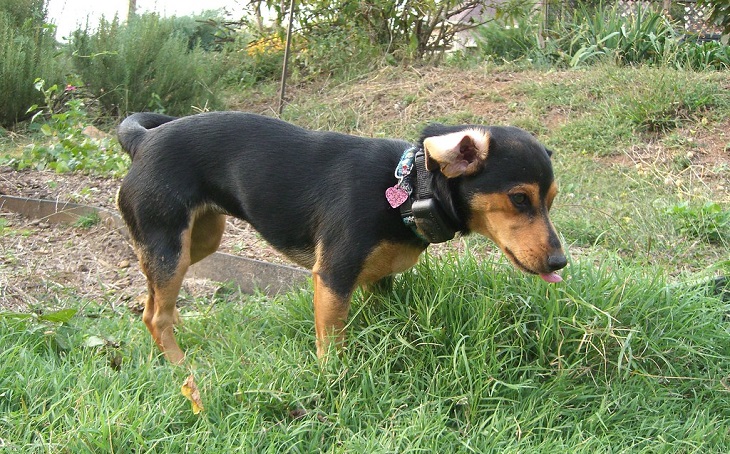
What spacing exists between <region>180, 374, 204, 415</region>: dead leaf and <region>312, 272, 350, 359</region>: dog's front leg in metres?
0.58

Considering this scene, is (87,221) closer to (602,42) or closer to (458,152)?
(458,152)

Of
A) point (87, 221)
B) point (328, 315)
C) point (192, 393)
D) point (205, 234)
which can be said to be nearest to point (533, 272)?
point (328, 315)

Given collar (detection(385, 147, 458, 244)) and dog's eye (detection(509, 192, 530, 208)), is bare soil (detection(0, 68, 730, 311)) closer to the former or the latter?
collar (detection(385, 147, 458, 244))

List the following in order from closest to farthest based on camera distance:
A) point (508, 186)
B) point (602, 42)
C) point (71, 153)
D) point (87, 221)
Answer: point (508, 186) < point (87, 221) < point (71, 153) < point (602, 42)

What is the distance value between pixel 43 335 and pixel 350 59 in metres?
7.58

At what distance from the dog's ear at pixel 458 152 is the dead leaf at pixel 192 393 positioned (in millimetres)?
1337

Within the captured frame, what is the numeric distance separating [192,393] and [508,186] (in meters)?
1.56

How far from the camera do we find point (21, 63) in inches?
348

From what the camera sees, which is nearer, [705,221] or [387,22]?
[705,221]

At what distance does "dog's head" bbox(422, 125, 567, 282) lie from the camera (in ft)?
9.77

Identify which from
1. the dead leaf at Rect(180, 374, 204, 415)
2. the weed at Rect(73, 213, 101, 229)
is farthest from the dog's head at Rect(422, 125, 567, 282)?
the weed at Rect(73, 213, 101, 229)

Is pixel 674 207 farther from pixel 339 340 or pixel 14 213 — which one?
pixel 14 213

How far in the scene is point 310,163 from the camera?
11.7 ft

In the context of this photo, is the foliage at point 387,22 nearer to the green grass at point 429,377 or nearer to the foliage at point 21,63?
the foliage at point 21,63
